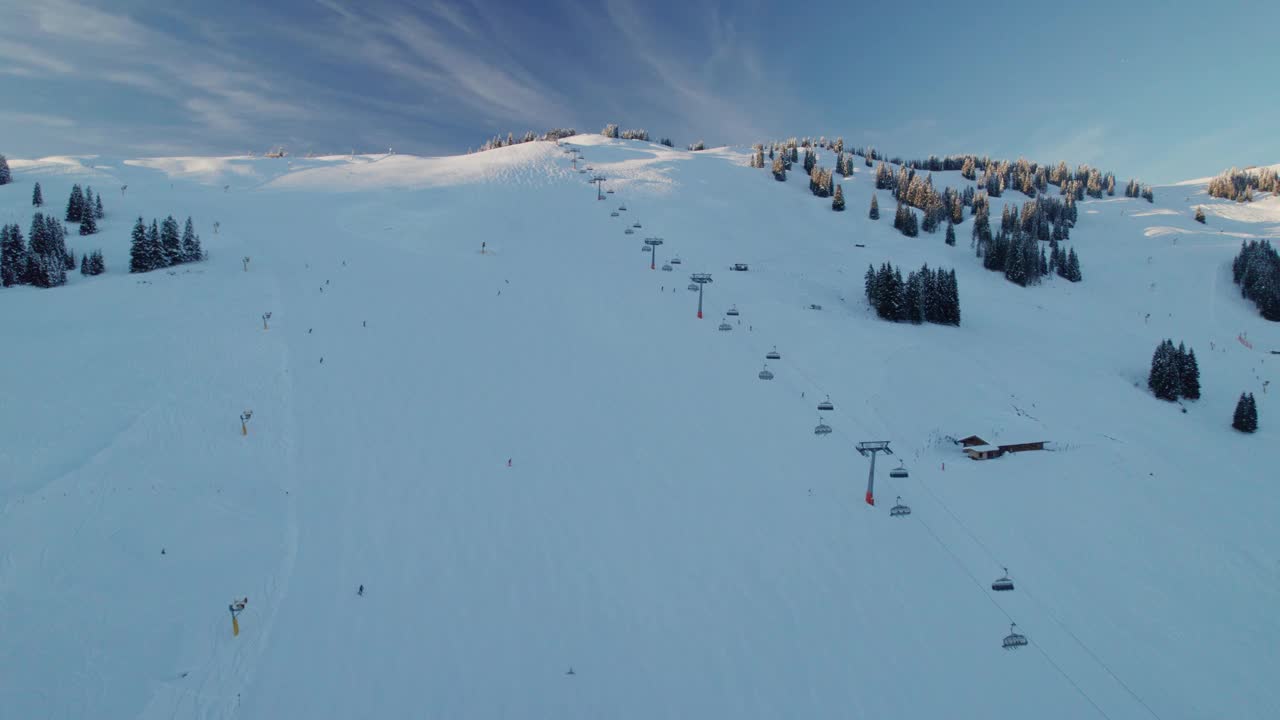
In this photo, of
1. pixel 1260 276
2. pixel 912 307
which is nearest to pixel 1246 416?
pixel 912 307

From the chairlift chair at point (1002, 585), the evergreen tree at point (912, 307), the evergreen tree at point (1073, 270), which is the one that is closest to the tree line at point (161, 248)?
the chairlift chair at point (1002, 585)

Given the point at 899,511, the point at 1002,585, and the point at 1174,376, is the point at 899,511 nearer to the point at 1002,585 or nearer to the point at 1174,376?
the point at 1002,585

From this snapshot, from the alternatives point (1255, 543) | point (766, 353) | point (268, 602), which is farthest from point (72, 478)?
point (1255, 543)

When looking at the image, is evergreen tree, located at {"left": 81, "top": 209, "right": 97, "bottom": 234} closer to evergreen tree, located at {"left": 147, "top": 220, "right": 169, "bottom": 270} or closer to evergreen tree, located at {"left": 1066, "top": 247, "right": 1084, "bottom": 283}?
evergreen tree, located at {"left": 147, "top": 220, "right": 169, "bottom": 270}

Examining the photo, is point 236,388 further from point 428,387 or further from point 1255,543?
point 1255,543

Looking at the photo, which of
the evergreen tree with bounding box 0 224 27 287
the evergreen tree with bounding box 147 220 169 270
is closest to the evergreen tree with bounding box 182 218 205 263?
the evergreen tree with bounding box 147 220 169 270

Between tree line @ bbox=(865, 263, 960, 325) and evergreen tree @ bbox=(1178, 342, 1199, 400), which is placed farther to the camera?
tree line @ bbox=(865, 263, 960, 325)
